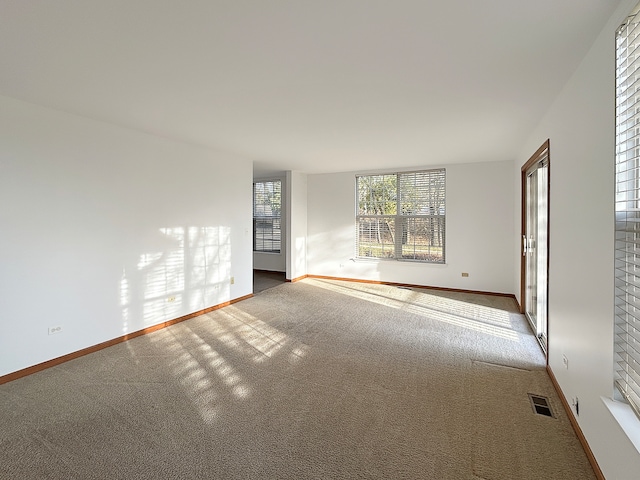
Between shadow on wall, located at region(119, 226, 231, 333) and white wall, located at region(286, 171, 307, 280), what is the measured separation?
191cm

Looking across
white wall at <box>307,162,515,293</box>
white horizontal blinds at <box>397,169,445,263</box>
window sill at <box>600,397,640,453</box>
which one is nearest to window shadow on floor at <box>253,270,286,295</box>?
white wall at <box>307,162,515,293</box>

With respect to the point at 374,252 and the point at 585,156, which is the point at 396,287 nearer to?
the point at 374,252

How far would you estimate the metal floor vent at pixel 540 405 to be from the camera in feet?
7.62

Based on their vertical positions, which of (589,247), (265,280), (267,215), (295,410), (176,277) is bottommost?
(295,410)

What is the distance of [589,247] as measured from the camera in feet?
6.37

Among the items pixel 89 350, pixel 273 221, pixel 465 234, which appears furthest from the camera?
pixel 273 221

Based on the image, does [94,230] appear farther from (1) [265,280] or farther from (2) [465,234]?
(2) [465,234]

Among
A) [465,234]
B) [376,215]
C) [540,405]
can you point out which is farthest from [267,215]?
[540,405]

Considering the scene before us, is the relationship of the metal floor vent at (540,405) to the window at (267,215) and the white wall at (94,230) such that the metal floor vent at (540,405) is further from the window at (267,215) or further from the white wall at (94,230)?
the window at (267,215)

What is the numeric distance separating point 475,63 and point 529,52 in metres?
0.30

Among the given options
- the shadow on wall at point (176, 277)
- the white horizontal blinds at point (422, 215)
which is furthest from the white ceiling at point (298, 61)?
the white horizontal blinds at point (422, 215)

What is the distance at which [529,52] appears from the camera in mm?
2037

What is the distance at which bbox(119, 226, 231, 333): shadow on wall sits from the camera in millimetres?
3824

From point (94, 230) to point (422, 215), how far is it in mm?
5253
